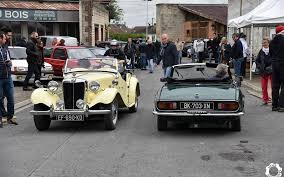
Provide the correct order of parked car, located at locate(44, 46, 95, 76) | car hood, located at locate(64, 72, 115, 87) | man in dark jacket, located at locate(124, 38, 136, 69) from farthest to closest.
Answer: man in dark jacket, located at locate(124, 38, 136, 69) < parked car, located at locate(44, 46, 95, 76) < car hood, located at locate(64, 72, 115, 87)

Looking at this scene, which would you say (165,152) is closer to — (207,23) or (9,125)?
(9,125)

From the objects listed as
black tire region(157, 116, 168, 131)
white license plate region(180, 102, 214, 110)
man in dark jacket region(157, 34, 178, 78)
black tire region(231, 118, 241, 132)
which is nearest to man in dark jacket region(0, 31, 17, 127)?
black tire region(157, 116, 168, 131)

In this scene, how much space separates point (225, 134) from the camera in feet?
29.1

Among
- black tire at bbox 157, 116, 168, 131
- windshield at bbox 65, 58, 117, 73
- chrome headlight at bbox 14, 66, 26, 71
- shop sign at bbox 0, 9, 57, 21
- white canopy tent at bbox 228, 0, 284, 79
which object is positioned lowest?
black tire at bbox 157, 116, 168, 131

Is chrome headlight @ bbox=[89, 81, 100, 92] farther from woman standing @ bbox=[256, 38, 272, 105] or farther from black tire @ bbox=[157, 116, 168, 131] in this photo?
woman standing @ bbox=[256, 38, 272, 105]

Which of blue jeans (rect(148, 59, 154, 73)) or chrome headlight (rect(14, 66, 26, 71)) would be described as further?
blue jeans (rect(148, 59, 154, 73))

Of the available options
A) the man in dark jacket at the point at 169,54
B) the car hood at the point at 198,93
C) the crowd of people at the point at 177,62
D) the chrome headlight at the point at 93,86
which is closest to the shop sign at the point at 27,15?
the crowd of people at the point at 177,62

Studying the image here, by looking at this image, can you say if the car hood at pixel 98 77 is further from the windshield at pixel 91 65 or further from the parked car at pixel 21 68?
the parked car at pixel 21 68

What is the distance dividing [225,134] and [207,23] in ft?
145

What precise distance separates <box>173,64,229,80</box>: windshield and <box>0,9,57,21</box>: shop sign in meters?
29.1

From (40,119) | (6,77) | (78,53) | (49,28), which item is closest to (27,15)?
(49,28)

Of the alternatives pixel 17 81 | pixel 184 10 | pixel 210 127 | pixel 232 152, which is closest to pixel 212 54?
pixel 17 81

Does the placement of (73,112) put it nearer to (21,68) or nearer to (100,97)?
(100,97)

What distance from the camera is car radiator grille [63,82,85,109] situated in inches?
365
